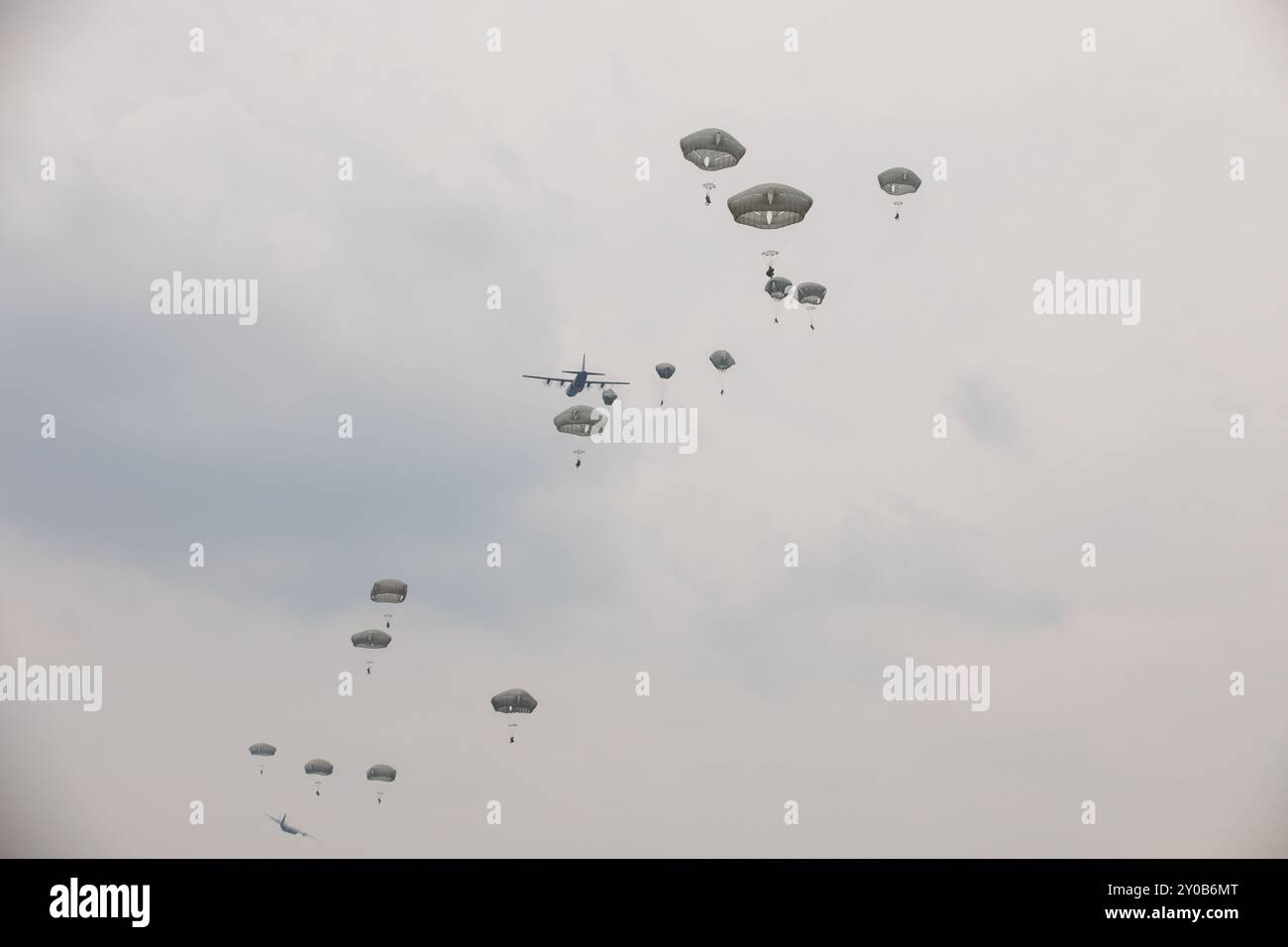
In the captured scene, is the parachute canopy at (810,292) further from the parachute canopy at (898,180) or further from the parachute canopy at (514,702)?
the parachute canopy at (514,702)

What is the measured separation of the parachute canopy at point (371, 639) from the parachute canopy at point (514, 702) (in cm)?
1652

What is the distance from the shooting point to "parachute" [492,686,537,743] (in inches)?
4208

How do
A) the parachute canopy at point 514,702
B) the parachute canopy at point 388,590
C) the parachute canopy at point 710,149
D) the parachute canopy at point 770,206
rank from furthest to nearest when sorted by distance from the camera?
1. the parachute canopy at point 388,590
2. the parachute canopy at point 514,702
3. the parachute canopy at point 710,149
4. the parachute canopy at point 770,206

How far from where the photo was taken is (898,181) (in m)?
99.6

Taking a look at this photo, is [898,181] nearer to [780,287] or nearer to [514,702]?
[780,287]

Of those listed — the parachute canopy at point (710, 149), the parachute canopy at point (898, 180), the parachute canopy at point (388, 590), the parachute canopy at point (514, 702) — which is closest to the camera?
the parachute canopy at point (710, 149)

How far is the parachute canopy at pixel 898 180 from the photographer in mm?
99625

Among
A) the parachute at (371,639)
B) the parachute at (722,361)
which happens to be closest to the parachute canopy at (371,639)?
the parachute at (371,639)

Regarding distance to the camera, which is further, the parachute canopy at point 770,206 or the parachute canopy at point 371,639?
the parachute canopy at point 371,639

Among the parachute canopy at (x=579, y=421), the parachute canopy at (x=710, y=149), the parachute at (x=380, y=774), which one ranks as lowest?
the parachute at (x=380, y=774)
